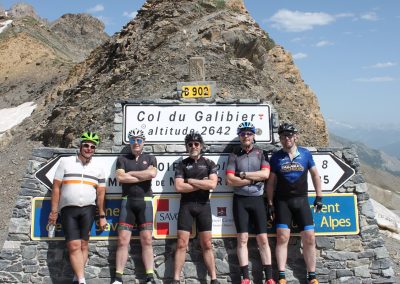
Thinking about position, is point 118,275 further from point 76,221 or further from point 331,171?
point 331,171

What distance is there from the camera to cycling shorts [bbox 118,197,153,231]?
21.0ft

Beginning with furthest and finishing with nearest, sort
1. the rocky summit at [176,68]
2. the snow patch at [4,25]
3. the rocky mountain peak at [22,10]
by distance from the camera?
the rocky mountain peak at [22,10], the snow patch at [4,25], the rocky summit at [176,68]

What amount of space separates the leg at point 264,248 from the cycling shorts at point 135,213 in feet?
6.28

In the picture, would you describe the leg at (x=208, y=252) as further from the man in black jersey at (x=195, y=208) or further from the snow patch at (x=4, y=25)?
the snow patch at (x=4, y=25)

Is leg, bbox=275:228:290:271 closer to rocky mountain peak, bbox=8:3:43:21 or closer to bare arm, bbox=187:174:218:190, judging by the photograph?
bare arm, bbox=187:174:218:190

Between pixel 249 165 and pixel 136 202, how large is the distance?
80.8 inches

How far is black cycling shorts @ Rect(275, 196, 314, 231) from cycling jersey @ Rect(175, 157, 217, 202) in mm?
1284

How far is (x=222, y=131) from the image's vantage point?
24.3 ft

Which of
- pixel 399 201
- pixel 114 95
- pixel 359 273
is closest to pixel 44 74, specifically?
pixel 114 95

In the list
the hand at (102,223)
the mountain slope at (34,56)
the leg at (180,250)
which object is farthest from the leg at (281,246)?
the mountain slope at (34,56)

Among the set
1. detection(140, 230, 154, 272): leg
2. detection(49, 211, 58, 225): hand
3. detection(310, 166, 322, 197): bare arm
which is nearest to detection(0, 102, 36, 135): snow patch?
detection(49, 211, 58, 225): hand

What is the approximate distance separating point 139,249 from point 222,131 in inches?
108

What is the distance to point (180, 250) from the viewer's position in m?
6.45

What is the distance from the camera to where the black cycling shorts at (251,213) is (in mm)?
6418
